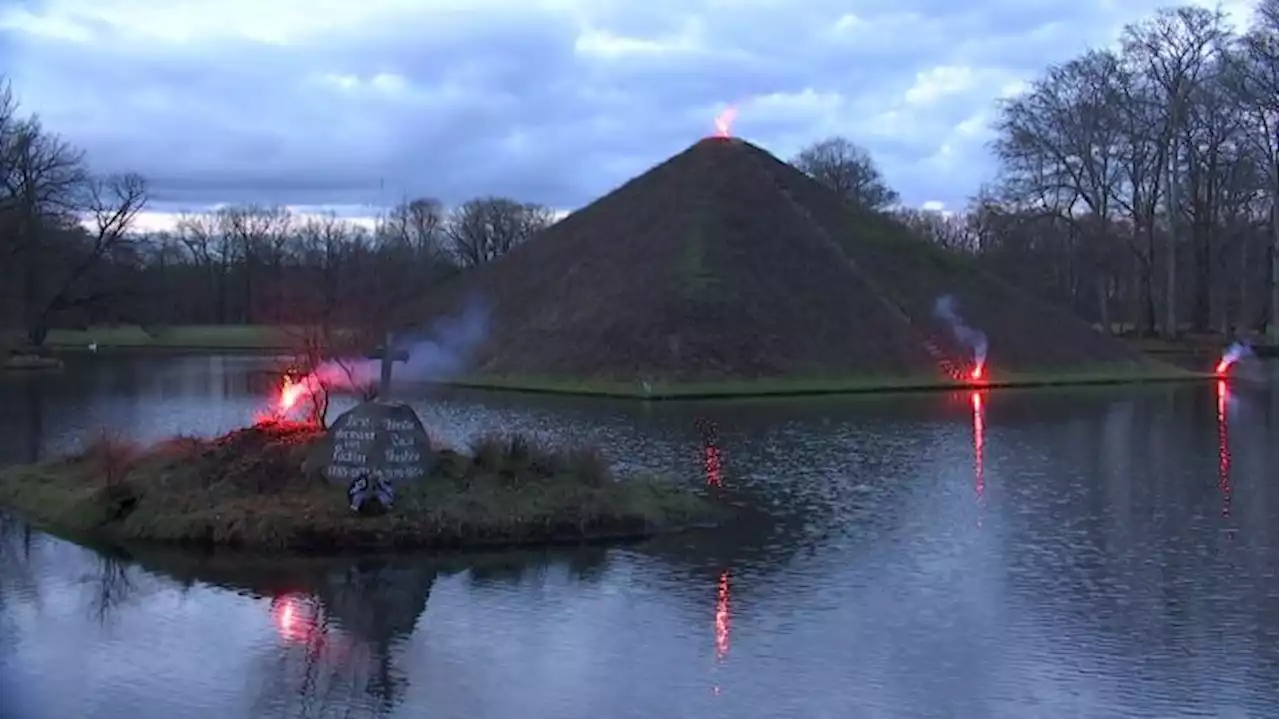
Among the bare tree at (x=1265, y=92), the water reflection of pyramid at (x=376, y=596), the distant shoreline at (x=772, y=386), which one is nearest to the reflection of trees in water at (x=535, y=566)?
the water reflection of pyramid at (x=376, y=596)

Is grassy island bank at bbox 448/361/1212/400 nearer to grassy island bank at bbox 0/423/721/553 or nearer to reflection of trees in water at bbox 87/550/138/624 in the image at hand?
grassy island bank at bbox 0/423/721/553

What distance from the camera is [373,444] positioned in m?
15.2

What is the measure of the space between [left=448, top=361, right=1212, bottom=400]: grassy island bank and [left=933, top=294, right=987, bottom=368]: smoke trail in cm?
150

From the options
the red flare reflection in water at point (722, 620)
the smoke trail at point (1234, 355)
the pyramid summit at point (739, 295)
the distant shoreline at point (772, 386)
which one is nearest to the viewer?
the red flare reflection in water at point (722, 620)

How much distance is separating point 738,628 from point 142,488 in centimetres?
819

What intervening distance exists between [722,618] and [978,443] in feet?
51.0

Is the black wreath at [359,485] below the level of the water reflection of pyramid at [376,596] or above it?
above

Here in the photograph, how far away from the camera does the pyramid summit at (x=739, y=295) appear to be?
44.7m

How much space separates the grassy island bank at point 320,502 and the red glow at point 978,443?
459cm

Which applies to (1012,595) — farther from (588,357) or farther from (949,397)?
(588,357)

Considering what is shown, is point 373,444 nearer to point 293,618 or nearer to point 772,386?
point 293,618

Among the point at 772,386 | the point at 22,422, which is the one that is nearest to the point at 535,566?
the point at 22,422

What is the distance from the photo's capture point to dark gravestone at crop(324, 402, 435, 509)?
1517 cm

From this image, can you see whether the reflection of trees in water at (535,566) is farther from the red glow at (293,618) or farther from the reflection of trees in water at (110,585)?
the reflection of trees in water at (110,585)
